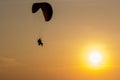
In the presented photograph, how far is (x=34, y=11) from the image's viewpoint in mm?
84438

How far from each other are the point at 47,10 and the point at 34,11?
5.93ft

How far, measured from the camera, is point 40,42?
8594 centimetres

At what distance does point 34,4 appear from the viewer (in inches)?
3337

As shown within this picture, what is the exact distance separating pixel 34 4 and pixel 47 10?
202 cm

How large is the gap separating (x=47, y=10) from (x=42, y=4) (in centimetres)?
114

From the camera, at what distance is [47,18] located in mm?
84625

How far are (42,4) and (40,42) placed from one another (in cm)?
559

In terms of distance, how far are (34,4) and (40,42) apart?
548 cm

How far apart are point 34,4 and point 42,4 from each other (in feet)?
4.35

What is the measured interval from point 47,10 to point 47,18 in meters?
1.11

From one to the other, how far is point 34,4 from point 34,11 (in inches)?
40.8

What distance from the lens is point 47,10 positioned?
277 feet

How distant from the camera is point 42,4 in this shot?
8406 centimetres
